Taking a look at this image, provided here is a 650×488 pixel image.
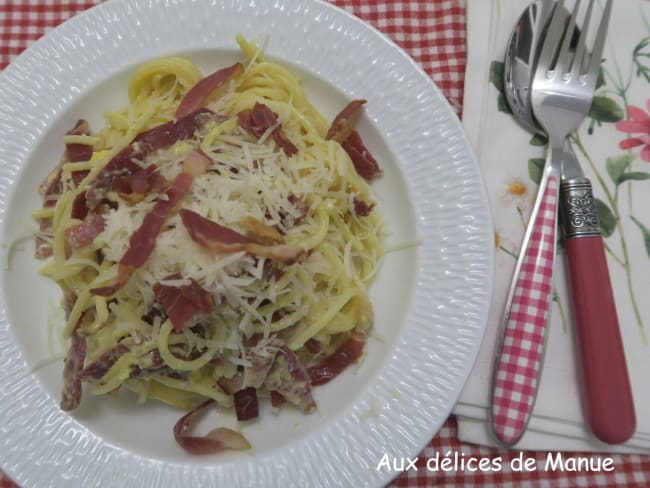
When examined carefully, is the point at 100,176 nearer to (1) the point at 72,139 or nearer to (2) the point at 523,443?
(1) the point at 72,139

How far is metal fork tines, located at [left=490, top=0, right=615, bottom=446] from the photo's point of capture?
73.9 inches

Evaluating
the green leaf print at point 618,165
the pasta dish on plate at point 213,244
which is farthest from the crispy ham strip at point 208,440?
the green leaf print at point 618,165

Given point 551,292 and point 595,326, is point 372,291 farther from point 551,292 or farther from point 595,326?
point 595,326

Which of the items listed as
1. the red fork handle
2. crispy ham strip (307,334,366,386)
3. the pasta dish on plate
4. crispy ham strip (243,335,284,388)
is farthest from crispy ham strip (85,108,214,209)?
the red fork handle

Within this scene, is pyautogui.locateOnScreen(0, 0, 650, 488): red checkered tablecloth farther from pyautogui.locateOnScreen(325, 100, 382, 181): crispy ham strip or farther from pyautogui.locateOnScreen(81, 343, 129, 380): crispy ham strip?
pyautogui.locateOnScreen(81, 343, 129, 380): crispy ham strip

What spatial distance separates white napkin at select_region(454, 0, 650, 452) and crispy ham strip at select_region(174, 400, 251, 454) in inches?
32.8

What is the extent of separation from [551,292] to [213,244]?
127 cm

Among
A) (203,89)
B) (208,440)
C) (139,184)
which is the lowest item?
(208,440)

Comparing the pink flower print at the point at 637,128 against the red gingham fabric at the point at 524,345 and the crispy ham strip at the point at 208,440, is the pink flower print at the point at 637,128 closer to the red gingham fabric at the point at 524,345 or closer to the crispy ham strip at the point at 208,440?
the red gingham fabric at the point at 524,345

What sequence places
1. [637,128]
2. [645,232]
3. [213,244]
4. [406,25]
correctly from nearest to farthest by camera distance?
[213,244], [645,232], [637,128], [406,25]

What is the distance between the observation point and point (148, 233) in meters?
1.67

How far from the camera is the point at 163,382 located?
186 cm

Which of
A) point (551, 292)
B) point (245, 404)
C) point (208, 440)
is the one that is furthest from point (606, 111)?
point (208, 440)

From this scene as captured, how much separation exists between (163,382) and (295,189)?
846 millimetres
